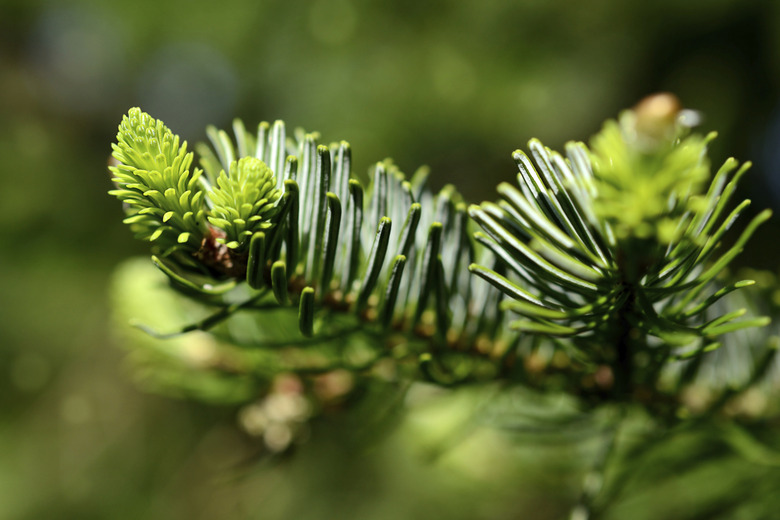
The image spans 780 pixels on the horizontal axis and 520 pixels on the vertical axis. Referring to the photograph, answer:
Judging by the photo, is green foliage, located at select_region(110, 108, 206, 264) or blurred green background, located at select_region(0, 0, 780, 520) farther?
blurred green background, located at select_region(0, 0, 780, 520)

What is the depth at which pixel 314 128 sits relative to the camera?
1.06 meters

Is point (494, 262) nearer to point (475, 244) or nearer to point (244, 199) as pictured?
point (475, 244)

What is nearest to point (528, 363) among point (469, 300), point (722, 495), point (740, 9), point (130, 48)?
point (469, 300)

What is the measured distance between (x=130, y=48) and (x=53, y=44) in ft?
0.83

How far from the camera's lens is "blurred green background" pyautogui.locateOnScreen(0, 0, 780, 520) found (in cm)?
99

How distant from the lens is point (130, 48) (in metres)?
Result: 1.14

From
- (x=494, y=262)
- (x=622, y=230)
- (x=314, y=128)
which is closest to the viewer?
(x=622, y=230)

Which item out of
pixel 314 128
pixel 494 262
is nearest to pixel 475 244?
pixel 494 262

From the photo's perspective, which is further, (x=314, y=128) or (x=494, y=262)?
(x=314, y=128)

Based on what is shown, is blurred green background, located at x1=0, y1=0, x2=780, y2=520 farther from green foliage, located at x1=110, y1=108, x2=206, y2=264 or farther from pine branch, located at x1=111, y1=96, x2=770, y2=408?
green foliage, located at x1=110, y1=108, x2=206, y2=264

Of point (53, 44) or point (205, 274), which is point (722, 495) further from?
point (53, 44)

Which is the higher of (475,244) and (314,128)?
(314,128)

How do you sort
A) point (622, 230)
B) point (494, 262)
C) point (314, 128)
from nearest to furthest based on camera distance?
point (622, 230) → point (494, 262) → point (314, 128)

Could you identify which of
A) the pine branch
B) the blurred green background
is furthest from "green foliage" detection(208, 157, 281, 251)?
the blurred green background
